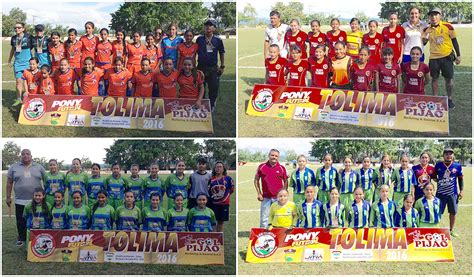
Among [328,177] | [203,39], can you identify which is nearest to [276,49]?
[203,39]

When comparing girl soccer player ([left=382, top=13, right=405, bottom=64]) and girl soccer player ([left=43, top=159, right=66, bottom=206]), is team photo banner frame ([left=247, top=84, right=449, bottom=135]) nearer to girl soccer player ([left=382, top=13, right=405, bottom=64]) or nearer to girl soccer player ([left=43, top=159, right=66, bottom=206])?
girl soccer player ([left=382, top=13, right=405, bottom=64])

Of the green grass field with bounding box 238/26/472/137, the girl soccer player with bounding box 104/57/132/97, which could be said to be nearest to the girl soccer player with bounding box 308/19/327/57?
the green grass field with bounding box 238/26/472/137

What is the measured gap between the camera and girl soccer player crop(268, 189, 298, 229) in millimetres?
7168

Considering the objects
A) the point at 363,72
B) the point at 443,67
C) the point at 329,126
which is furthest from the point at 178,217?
the point at 443,67

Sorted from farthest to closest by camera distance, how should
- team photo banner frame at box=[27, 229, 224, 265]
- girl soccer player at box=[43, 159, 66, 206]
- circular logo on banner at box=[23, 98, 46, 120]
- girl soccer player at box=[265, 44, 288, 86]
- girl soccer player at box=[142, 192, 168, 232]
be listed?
1. girl soccer player at box=[265, 44, 288, 86]
2. circular logo on banner at box=[23, 98, 46, 120]
3. girl soccer player at box=[43, 159, 66, 206]
4. girl soccer player at box=[142, 192, 168, 232]
5. team photo banner frame at box=[27, 229, 224, 265]

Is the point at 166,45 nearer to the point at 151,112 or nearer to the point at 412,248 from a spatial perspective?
the point at 151,112

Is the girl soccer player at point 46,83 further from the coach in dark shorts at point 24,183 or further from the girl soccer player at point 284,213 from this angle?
the girl soccer player at point 284,213

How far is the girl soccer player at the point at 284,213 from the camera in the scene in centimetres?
717

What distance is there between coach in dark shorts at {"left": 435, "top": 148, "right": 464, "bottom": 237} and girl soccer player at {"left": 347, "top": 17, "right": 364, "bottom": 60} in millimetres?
2631

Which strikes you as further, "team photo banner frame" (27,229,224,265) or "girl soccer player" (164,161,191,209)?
"girl soccer player" (164,161,191,209)

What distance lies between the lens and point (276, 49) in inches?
366

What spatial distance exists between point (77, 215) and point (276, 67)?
14.2ft

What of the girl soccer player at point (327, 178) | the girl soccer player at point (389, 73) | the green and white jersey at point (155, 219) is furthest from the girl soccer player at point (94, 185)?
the girl soccer player at point (389, 73)

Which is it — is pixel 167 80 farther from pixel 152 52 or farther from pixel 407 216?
pixel 407 216
